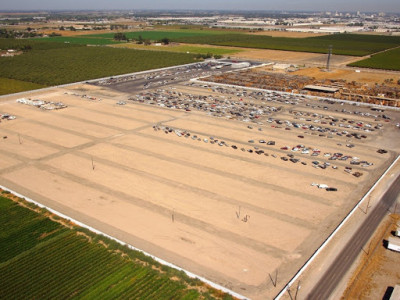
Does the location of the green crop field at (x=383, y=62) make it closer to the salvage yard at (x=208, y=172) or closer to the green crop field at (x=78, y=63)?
the salvage yard at (x=208, y=172)

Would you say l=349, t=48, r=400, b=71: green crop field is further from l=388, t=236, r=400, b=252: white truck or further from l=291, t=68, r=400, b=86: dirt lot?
l=388, t=236, r=400, b=252: white truck

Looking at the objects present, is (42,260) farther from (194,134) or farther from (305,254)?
(194,134)

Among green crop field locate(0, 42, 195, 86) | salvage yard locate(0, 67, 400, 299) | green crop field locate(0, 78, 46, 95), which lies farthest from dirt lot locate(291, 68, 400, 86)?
green crop field locate(0, 78, 46, 95)

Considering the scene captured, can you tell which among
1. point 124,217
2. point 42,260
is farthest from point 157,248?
point 42,260

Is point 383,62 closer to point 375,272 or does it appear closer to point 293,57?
point 293,57

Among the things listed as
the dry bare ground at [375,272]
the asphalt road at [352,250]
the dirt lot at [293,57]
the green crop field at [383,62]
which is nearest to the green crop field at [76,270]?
the asphalt road at [352,250]

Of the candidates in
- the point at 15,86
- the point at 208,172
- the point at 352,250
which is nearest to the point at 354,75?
the point at 208,172
